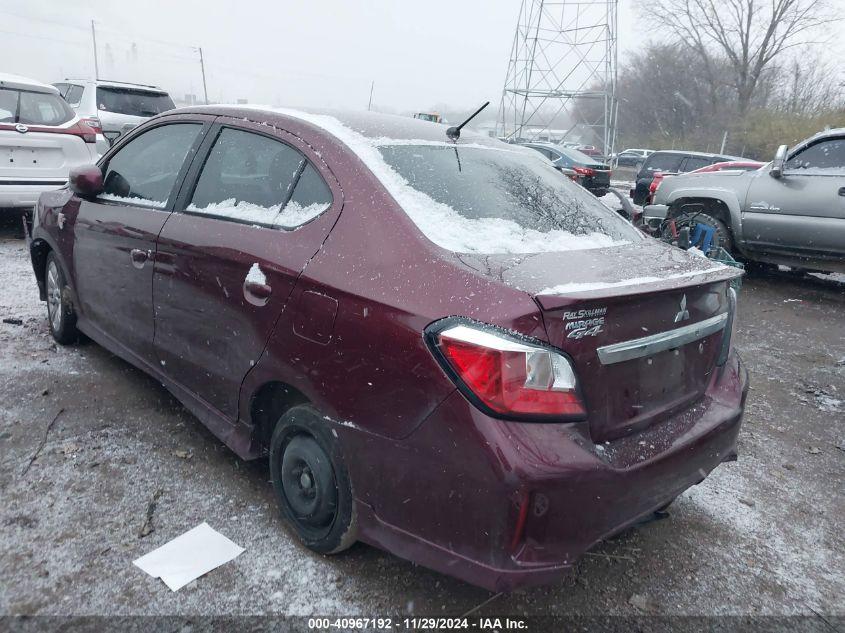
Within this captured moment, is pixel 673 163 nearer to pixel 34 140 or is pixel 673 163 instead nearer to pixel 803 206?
pixel 803 206

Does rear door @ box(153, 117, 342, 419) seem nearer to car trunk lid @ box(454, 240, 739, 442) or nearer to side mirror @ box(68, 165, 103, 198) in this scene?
car trunk lid @ box(454, 240, 739, 442)

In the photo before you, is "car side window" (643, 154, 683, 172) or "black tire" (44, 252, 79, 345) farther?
"car side window" (643, 154, 683, 172)

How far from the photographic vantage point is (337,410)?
2135mm

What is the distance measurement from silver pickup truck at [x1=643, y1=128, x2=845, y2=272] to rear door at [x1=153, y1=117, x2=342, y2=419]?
5916 millimetres

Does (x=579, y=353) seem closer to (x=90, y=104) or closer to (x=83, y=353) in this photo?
(x=83, y=353)

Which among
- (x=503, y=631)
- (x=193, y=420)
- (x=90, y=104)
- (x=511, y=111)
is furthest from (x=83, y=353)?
(x=511, y=111)

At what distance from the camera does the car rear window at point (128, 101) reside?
10.9 meters

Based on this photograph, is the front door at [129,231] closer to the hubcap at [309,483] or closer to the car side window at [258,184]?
the car side window at [258,184]

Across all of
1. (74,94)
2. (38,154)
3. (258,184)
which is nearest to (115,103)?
(74,94)

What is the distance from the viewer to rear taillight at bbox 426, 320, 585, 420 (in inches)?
69.7

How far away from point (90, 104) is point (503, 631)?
11.3 m

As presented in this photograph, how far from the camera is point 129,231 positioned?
3.23 m

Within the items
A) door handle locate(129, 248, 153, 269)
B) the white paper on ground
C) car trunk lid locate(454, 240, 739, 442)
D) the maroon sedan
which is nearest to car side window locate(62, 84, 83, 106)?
door handle locate(129, 248, 153, 269)

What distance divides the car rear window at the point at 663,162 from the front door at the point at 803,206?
385 inches
